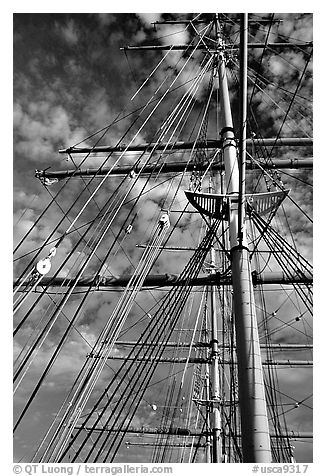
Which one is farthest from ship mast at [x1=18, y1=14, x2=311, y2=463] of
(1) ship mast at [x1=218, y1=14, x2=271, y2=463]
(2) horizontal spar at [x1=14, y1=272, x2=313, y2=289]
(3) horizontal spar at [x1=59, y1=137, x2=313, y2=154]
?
(2) horizontal spar at [x1=14, y1=272, x2=313, y2=289]

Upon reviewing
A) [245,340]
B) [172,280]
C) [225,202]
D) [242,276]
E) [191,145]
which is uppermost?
[191,145]

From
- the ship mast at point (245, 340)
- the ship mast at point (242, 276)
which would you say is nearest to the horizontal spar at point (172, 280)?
the ship mast at point (242, 276)

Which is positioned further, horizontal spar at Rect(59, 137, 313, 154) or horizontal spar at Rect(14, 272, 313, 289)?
horizontal spar at Rect(59, 137, 313, 154)

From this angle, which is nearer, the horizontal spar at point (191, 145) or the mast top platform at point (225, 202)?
the mast top platform at point (225, 202)

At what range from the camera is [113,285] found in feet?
39.2

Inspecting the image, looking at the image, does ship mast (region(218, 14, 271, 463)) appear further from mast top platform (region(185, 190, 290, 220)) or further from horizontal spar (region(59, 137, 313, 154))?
horizontal spar (region(59, 137, 313, 154))

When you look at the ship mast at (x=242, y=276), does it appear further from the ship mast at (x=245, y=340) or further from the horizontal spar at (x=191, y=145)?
the horizontal spar at (x=191, y=145)

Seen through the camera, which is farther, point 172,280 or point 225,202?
point 172,280

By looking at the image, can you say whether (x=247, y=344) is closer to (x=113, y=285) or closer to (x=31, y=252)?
(x=31, y=252)

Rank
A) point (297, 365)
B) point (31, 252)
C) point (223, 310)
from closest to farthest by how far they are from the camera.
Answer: point (31, 252) → point (223, 310) → point (297, 365)

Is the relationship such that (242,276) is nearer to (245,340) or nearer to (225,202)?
(245,340)

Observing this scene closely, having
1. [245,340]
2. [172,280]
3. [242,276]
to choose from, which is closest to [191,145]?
[172,280]
